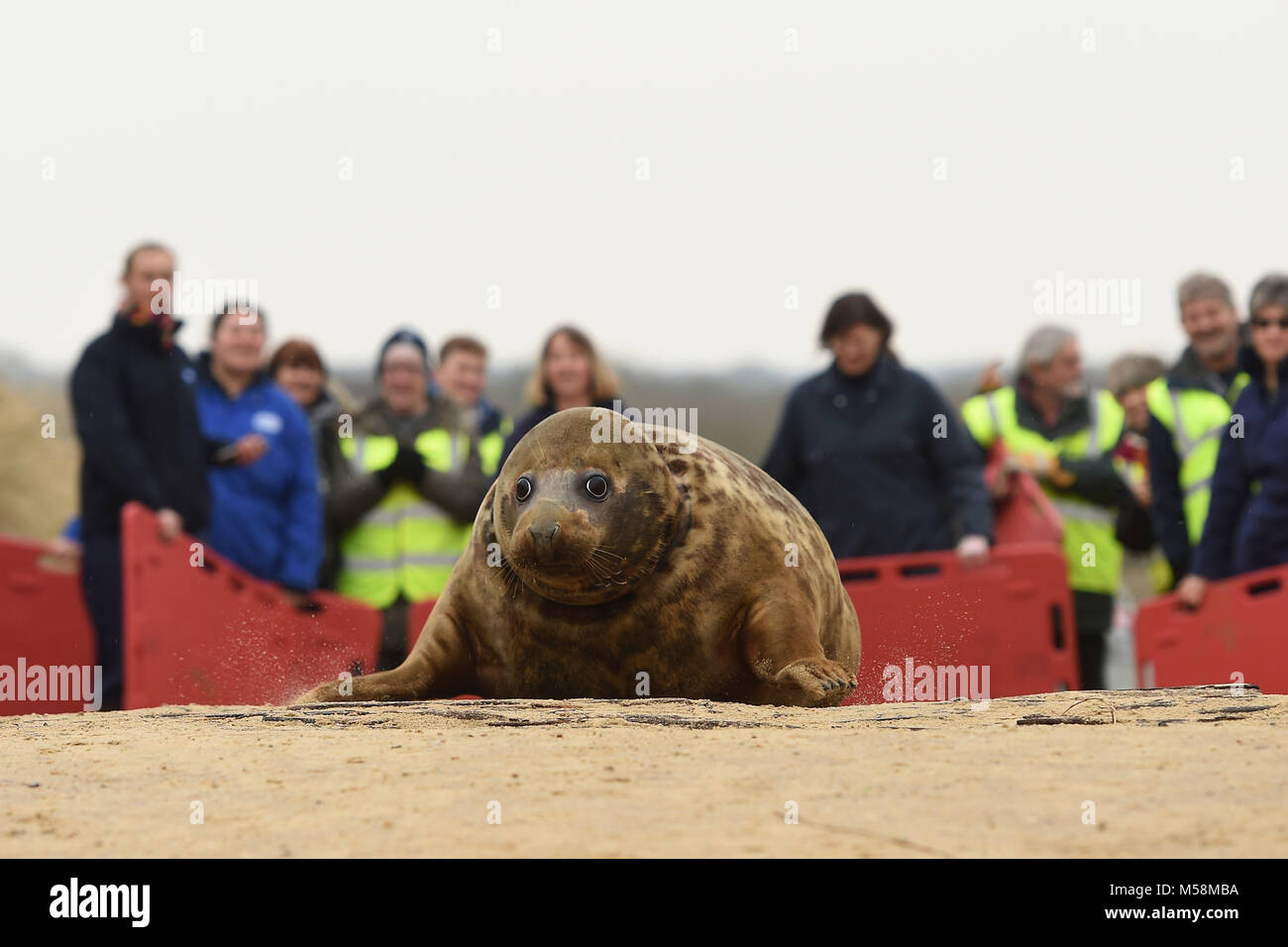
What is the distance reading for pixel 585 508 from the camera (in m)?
5.28

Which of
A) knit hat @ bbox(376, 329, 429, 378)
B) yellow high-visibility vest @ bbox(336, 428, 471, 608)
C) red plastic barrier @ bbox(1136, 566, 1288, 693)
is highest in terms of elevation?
knit hat @ bbox(376, 329, 429, 378)

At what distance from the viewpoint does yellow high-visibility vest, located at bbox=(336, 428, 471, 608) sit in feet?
26.5

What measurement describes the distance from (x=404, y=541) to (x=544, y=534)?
A: 127 inches

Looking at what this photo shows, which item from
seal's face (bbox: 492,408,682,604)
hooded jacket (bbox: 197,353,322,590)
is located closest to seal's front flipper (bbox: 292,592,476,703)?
seal's face (bbox: 492,408,682,604)

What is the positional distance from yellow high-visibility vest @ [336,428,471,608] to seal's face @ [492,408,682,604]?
8.42 feet

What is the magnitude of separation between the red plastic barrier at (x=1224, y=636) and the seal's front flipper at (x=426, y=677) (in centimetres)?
338

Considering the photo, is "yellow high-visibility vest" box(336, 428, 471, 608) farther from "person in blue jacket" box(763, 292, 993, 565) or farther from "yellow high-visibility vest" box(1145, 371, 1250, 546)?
"yellow high-visibility vest" box(1145, 371, 1250, 546)

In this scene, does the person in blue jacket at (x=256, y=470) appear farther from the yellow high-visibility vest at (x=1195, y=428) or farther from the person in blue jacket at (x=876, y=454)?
the yellow high-visibility vest at (x=1195, y=428)

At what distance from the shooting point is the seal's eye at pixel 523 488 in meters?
5.38

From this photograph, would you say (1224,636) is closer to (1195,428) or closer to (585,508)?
(1195,428)

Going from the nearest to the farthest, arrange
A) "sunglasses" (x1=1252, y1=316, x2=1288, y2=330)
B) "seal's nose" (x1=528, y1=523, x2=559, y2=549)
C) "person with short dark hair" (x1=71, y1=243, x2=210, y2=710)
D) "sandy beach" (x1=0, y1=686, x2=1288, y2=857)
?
"sandy beach" (x1=0, y1=686, x2=1288, y2=857) < "seal's nose" (x1=528, y1=523, x2=559, y2=549) < "sunglasses" (x1=1252, y1=316, x2=1288, y2=330) < "person with short dark hair" (x1=71, y1=243, x2=210, y2=710)
